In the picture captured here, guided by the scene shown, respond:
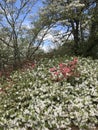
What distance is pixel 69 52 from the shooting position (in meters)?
17.2

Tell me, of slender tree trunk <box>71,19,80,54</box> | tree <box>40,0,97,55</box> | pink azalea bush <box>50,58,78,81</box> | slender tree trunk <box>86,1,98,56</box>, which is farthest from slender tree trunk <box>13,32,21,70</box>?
pink azalea bush <box>50,58,78,81</box>

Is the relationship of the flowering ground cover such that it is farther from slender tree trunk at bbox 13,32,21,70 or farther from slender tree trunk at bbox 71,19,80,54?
slender tree trunk at bbox 71,19,80,54

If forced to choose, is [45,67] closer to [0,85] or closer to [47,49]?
[0,85]

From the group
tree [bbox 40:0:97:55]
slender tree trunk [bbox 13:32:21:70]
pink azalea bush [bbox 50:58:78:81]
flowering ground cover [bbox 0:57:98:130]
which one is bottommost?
flowering ground cover [bbox 0:57:98:130]

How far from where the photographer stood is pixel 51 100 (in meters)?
8.64

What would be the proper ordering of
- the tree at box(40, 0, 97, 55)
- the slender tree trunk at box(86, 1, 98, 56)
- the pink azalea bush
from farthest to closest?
the slender tree trunk at box(86, 1, 98, 56) < the tree at box(40, 0, 97, 55) < the pink azalea bush

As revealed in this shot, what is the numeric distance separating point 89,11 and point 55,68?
266 inches

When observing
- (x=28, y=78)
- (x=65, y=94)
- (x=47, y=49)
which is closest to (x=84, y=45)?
(x=47, y=49)

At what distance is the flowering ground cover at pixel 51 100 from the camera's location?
25.1ft

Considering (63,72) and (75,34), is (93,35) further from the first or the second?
(63,72)

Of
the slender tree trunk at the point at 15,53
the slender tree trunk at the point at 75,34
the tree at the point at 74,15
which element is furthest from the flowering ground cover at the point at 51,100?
the slender tree trunk at the point at 75,34

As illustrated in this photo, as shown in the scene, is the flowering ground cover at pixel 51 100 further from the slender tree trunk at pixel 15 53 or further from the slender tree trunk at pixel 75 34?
the slender tree trunk at pixel 75 34

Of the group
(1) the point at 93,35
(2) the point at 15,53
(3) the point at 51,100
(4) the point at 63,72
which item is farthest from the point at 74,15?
(3) the point at 51,100

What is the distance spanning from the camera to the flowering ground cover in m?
7.66
